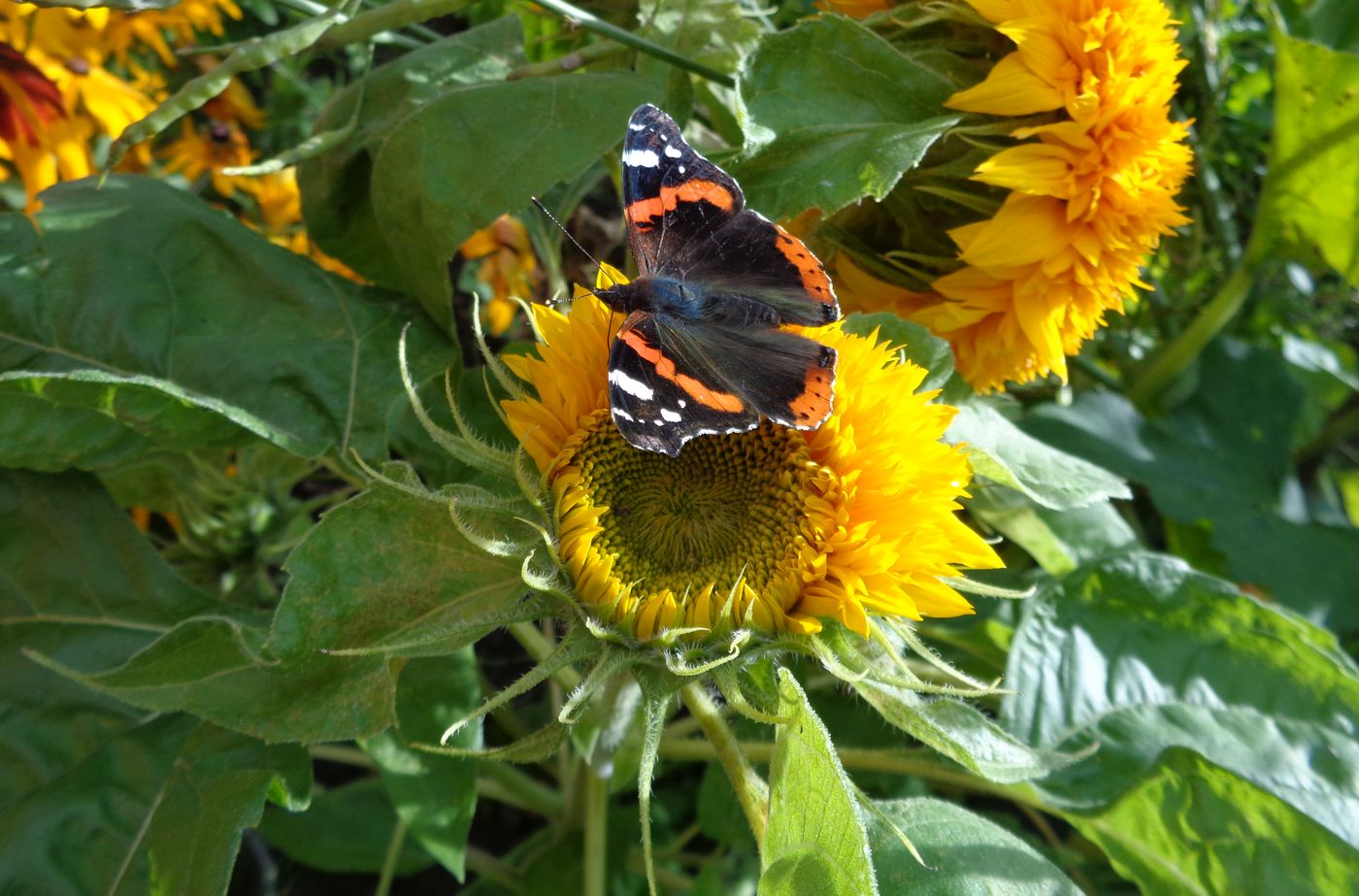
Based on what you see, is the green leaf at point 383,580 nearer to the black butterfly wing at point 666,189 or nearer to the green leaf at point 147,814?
the green leaf at point 147,814

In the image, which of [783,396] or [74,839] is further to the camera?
[74,839]

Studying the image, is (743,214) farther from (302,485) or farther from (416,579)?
(302,485)

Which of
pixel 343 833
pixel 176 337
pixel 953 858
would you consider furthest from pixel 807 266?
pixel 343 833

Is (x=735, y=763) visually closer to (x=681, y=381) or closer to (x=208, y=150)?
(x=681, y=381)

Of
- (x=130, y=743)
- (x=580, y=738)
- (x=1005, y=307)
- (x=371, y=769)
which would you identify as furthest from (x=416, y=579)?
(x=371, y=769)

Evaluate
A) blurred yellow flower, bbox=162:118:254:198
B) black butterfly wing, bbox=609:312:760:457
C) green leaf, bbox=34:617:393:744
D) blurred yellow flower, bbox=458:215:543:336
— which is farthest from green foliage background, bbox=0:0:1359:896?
blurred yellow flower, bbox=162:118:254:198

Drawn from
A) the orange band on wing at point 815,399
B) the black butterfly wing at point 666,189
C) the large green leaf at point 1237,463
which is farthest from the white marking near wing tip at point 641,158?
the large green leaf at point 1237,463
